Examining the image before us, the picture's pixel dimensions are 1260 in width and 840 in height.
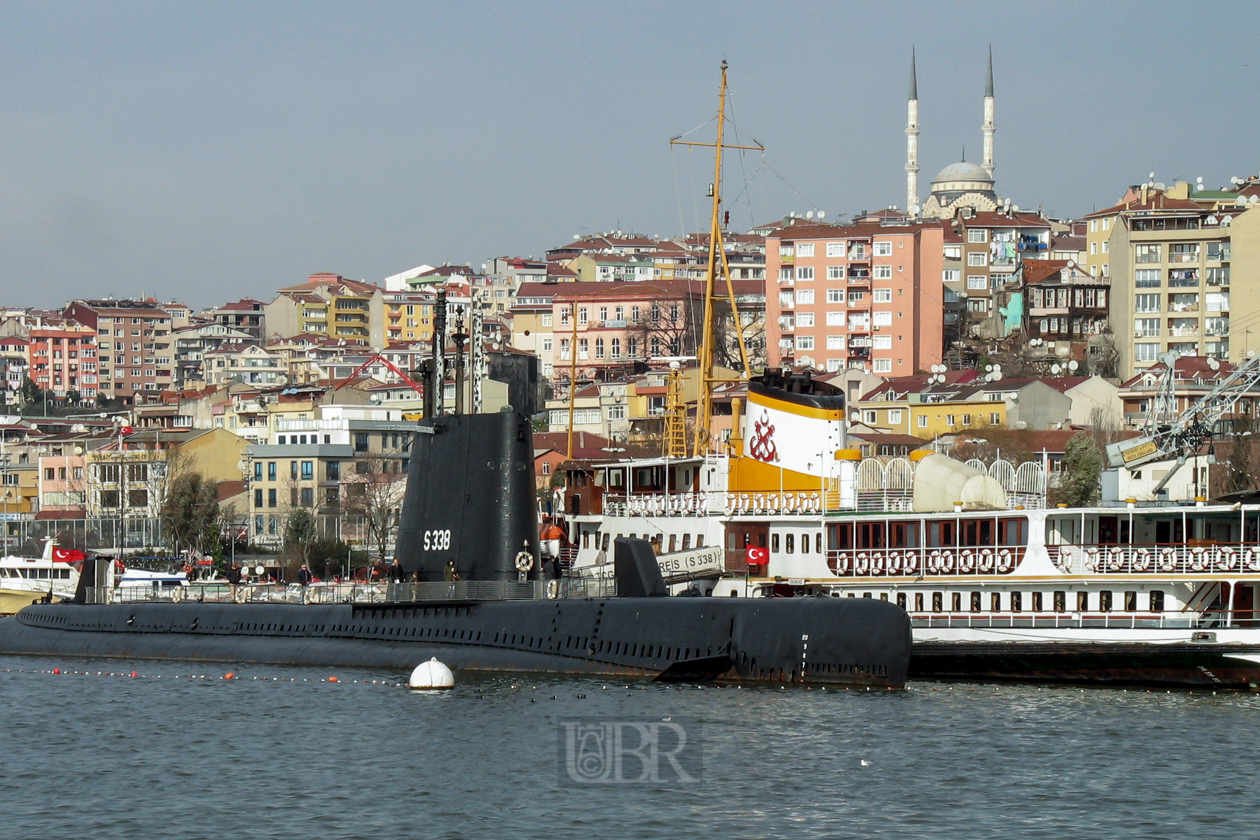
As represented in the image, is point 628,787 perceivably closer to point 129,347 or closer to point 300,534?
point 300,534

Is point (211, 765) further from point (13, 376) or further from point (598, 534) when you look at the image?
point (13, 376)

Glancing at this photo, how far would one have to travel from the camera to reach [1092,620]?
30.9 metres

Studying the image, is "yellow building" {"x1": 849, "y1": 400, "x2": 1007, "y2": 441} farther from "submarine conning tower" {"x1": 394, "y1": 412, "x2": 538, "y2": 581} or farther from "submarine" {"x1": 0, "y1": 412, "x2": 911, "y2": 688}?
"submarine conning tower" {"x1": 394, "y1": 412, "x2": 538, "y2": 581}

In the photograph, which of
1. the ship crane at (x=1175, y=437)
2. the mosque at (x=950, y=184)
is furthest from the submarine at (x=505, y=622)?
the mosque at (x=950, y=184)

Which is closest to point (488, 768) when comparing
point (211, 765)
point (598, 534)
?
point (211, 765)

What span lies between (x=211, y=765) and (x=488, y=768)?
4184mm

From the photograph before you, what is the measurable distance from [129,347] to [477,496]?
460ft

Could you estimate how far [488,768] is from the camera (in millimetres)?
23062

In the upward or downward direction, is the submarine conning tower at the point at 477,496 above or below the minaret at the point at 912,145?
below

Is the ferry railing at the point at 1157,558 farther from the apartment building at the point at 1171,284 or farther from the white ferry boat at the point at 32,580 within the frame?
the apartment building at the point at 1171,284

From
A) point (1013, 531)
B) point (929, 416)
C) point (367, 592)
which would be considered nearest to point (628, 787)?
point (1013, 531)

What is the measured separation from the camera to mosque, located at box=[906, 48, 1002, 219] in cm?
14925

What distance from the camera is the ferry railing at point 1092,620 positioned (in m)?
29.8

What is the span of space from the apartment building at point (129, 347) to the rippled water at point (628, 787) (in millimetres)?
136761
